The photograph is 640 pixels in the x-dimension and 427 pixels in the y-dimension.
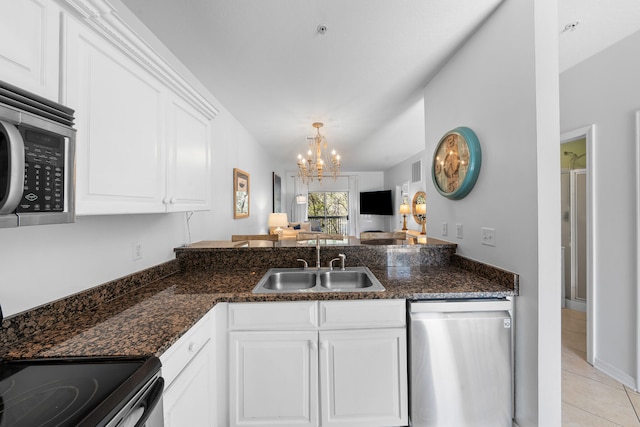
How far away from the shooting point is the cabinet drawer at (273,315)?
1.40 metres

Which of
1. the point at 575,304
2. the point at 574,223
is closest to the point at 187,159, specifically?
the point at 574,223

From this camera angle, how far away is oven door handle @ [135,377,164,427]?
2.34 feet

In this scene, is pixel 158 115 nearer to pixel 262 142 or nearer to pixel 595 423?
pixel 595 423

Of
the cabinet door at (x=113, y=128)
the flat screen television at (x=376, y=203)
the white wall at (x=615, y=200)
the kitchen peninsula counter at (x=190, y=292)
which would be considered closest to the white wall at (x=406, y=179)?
the flat screen television at (x=376, y=203)

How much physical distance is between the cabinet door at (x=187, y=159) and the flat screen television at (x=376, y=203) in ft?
21.1

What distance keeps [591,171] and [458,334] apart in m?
1.85

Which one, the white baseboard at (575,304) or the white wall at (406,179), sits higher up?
the white wall at (406,179)

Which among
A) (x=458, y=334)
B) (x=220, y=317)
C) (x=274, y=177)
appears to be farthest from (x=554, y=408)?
(x=274, y=177)

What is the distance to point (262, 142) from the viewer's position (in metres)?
4.58

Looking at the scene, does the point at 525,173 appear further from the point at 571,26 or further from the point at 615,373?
the point at 615,373

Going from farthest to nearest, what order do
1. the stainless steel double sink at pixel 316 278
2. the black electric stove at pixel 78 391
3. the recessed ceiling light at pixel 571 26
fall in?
the stainless steel double sink at pixel 316 278, the recessed ceiling light at pixel 571 26, the black electric stove at pixel 78 391

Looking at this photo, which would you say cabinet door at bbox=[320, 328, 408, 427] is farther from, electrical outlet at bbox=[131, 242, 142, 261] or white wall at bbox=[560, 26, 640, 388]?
white wall at bbox=[560, 26, 640, 388]

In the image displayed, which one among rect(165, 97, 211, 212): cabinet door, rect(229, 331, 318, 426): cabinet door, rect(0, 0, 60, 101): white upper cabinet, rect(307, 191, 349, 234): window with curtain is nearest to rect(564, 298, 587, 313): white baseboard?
rect(229, 331, 318, 426): cabinet door

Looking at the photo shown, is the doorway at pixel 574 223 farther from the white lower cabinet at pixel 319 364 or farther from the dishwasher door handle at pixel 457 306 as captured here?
the white lower cabinet at pixel 319 364
